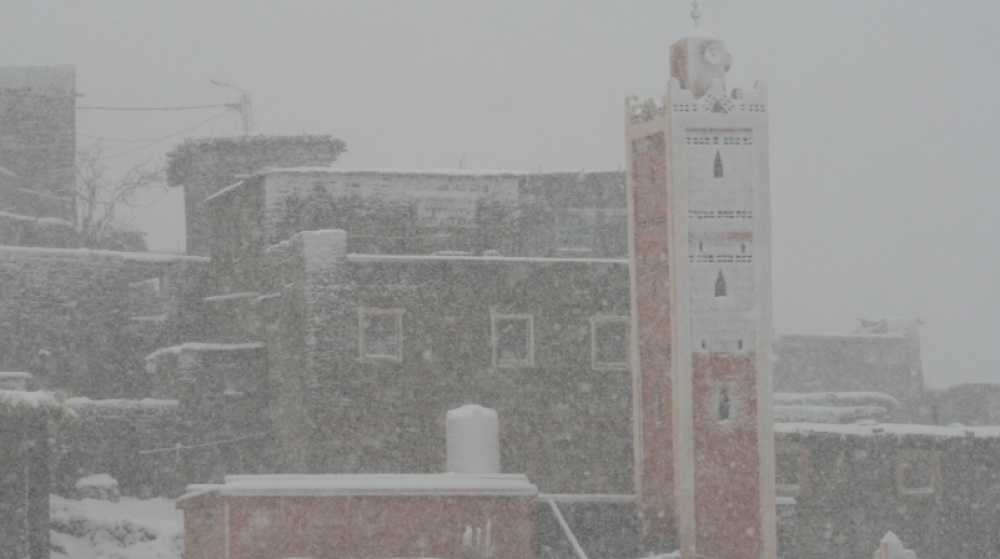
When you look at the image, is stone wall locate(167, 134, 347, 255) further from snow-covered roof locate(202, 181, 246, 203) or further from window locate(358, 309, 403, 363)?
window locate(358, 309, 403, 363)

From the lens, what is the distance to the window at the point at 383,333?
29.7 m

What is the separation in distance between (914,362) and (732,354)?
Answer: 83.7 feet

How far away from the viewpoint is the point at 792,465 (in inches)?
1277

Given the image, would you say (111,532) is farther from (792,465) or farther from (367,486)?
(792,465)

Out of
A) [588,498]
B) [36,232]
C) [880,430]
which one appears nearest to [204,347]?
[588,498]

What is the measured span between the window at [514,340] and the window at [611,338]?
1.43 m

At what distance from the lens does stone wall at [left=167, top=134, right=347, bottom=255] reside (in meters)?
35.9

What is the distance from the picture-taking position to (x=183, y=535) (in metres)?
26.2

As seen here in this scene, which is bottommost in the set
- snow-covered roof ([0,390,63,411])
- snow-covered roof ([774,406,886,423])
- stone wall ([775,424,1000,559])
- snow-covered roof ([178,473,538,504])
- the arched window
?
stone wall ([775,424,1000,559])

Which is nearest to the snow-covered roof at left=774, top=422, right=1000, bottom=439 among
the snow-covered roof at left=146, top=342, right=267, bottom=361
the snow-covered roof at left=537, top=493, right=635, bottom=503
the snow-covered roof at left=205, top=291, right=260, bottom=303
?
the snow-covered roof at left=537, top=493, right=635, bottom=503

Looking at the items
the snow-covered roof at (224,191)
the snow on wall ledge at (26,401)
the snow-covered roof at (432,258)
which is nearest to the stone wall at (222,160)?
the snow-covered roof at (224,191)

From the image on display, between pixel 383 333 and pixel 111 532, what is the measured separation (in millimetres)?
6888

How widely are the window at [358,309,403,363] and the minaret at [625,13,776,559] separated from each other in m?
4.99

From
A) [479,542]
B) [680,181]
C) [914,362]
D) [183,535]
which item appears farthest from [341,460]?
[914,362]
